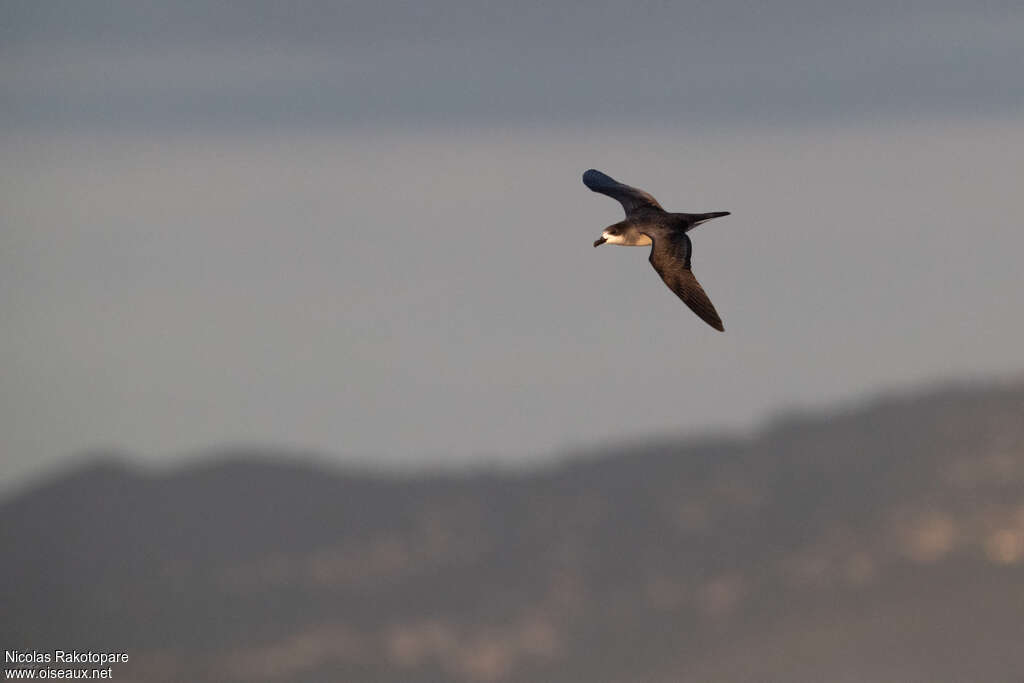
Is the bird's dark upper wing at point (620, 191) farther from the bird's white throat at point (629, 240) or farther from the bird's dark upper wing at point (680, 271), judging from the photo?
the bird's dark upper wing at point (680, 271)

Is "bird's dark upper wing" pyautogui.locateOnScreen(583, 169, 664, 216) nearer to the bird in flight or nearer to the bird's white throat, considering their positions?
the bird in flight

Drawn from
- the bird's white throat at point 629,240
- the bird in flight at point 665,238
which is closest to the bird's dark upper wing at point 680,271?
the bird in flight at point 665,238

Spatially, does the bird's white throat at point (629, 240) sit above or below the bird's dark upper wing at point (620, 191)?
below

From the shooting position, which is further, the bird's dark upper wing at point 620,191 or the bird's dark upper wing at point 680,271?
the bird's dark upper wing at point 620,191

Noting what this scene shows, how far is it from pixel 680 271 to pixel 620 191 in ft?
38.8

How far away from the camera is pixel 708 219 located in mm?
61781

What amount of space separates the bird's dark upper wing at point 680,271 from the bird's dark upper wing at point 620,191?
5.41m

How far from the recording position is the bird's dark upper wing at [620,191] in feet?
226

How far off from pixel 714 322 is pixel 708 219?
654 centimetres

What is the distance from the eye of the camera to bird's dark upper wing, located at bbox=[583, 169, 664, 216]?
68.9 m

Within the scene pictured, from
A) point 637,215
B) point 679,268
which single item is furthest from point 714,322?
point 637,215

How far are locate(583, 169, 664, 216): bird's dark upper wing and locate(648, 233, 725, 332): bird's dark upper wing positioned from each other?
17.8 ft

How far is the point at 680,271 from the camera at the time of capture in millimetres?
60469

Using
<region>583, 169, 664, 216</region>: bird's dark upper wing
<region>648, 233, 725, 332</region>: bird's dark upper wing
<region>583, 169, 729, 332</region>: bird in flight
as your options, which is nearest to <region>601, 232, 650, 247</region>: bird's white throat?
<region>583, 169, 729, 332</region>: bird in flight
